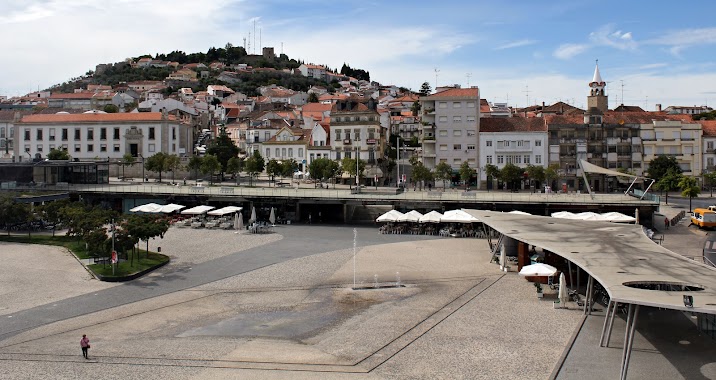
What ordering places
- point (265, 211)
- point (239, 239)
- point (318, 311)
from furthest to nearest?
point (265, 211) < point (239, 239) < point (318, 311)

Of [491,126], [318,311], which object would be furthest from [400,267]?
[491,126]

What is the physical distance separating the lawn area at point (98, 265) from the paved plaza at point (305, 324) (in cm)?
80

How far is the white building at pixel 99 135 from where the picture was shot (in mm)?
84875

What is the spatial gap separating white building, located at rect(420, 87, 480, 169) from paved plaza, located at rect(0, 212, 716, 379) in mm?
38833

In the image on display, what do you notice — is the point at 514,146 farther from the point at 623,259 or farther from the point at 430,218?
the point at 623,259

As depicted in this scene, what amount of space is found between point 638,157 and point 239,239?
165ft

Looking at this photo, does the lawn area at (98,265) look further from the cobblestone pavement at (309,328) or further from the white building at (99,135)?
the white building at (99,135)

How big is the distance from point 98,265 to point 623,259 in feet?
81.9

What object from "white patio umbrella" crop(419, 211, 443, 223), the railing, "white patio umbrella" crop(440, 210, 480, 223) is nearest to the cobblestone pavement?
"white patio umbrella" crop(440, 210, 480, 223)

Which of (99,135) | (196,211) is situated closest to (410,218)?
(196,211)

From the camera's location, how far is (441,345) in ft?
73.3

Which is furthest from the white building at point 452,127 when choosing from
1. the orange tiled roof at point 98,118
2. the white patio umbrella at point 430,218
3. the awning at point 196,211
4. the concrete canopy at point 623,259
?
the concrete canopy at point 623,259

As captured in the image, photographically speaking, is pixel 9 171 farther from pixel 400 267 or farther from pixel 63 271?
pixel 400 267

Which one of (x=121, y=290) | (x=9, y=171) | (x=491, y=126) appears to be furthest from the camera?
(x=491, y=126)
